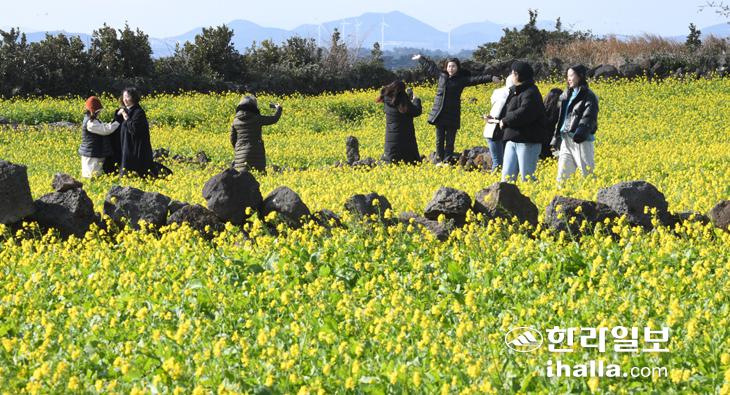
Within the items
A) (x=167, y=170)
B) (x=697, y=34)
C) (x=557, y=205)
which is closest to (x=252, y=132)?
(x=167, y=170)

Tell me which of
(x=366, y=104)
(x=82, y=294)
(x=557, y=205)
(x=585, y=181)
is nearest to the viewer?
A: (x=82, y=294)

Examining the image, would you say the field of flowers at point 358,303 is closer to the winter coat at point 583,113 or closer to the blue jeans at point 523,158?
the blue jeans at point 523,158

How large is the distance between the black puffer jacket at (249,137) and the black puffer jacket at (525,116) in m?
4.58

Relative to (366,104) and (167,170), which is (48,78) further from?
(167,170)

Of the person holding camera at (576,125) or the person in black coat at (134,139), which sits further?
the person in black coat at (134,139)

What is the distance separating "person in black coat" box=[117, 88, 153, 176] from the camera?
15.1 m

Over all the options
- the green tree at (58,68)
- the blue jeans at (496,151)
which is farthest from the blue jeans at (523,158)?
the green tree at (58,68)

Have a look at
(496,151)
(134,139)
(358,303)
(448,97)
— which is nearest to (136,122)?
(134,139)

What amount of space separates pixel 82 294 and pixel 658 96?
86.6 ft

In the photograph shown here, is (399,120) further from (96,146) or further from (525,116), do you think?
(96,146)

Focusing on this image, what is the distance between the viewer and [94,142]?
51.7 ft

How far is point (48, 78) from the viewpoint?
1281 inches

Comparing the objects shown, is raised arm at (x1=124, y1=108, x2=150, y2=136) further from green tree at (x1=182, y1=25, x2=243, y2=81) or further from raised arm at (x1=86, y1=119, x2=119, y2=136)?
green tree at (x1=182, y1=25, x2=243, y2=81)

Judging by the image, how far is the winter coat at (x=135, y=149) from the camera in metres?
15.2
